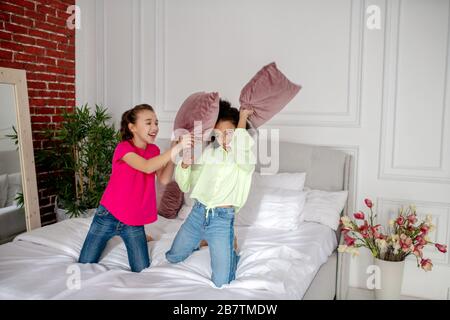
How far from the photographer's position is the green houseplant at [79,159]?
3.42 m

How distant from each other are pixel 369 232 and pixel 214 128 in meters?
1.33

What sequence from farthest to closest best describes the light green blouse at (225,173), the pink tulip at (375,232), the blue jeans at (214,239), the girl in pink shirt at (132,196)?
the pink tulip at (375,232) → the girl in pink shirt at (132,196) → the light green blouse at (225,173) → the blue jeans at (214,239)

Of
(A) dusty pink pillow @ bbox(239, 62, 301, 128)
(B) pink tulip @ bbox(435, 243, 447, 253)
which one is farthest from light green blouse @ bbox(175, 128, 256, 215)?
(B) pink tulip @ bbox(435, 243, 447, 253)

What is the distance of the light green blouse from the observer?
2.04 metres

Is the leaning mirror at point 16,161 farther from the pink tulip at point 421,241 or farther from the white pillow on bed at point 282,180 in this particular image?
the pink tulip at point 421,241

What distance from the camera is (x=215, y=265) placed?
1.94m

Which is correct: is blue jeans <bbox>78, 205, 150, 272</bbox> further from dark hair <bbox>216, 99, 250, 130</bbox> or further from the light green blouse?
dark hair <bbox>216, 99, 250, 130</bbox>

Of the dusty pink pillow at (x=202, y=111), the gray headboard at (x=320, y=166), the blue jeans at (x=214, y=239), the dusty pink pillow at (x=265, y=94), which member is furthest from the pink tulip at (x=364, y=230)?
the dusty pink pillow at (x=202, y=111)

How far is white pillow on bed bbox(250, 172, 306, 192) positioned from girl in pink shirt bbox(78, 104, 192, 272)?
2.94 ft

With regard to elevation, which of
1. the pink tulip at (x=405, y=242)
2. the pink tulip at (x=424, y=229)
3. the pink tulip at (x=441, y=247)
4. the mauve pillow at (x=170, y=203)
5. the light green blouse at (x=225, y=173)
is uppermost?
the light green blouse at (x=225, y=173)

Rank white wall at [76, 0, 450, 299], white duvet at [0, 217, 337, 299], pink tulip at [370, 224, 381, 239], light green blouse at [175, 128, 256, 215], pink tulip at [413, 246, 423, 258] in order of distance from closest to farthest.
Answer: white duvet at [0, 217, 337, 299] < light green blouse at [175, 128, 256, 215] < pink tulip at [413, 246, 423, 258] < pink tulip at [370, 224, 381, 239] < white wall at [76, 0, 450, 299]

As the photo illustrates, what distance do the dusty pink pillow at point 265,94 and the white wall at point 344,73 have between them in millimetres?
1117
